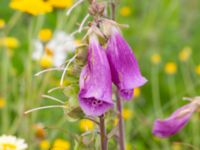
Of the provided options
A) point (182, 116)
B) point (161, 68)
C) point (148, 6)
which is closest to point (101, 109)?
point (182, 116)

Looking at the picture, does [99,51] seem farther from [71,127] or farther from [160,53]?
[160,53]

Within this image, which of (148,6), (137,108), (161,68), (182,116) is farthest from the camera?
(148,6)

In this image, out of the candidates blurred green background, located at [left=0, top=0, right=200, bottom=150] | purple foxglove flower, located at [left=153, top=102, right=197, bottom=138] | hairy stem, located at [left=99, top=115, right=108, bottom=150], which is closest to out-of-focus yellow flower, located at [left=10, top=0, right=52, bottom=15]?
blurred green background, located at [left=0, top=0, right=200, bottom=150]

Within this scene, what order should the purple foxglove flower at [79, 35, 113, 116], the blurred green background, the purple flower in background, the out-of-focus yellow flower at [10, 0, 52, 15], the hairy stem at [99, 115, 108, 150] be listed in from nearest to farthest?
the purple foxglove flower at [79, 35, 113, 116], the hairy stem at [99, 115, 108, 150], the purple flower in background, the out-of-focus yellow flower at [10, 0, 52, 15], the blurred green background

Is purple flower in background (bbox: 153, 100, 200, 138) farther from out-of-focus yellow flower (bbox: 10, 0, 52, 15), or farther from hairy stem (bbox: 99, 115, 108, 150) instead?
out-of-focus yellow flower (bbox: 10, 0, 52, 15)

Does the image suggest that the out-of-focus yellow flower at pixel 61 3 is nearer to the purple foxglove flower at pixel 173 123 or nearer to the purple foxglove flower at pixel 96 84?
the purple foxglove flower at pixel 173 123

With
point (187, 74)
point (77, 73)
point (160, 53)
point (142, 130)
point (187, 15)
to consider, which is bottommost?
point (77, 73)

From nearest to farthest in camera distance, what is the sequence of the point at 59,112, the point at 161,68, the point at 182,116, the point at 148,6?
the point at 182,116, the point at 59,112, the point at 161,68, the point at 148,6
